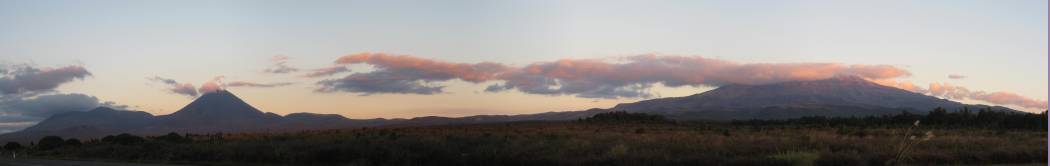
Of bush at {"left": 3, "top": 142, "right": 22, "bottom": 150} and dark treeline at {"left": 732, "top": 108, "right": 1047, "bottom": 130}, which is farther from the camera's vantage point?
dark treeline at {"left": 732, "top": 108, "right": 1047, "bottom": 130}

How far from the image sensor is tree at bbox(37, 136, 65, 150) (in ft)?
159

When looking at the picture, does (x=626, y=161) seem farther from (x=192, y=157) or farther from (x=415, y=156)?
(x=192, y=157)

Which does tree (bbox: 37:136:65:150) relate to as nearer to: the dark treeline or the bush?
the bush

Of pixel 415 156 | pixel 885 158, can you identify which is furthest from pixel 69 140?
pixel 885 158

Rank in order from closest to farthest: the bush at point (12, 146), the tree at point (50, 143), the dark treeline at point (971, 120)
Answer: the tree at point (50, 143), the bush at point (12, 146), the dark treeline at point (971, 120)

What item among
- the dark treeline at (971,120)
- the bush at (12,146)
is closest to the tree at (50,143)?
the bush at (12,146)

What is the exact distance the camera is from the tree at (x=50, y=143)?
159ft

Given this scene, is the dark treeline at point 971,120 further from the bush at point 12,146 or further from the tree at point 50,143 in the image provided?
the bush at point 12,146

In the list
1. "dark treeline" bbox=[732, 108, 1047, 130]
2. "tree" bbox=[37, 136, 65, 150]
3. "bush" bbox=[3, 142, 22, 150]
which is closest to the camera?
"tree" bbox=[37, 136, 65, 150]

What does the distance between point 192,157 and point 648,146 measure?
599 inches

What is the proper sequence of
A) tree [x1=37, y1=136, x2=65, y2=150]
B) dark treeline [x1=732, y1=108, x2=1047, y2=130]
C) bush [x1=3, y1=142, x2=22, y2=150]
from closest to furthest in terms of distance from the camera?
tree [x1=37, y1=136, x2=65, y2=150] < bush [x1=3, y1=142, x2=22, y2=150] < dark treeline [x1=732, y1=108, x2=1047, y2=130]

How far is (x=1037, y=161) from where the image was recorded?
18203mm

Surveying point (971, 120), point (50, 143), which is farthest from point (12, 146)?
point (971, 120)

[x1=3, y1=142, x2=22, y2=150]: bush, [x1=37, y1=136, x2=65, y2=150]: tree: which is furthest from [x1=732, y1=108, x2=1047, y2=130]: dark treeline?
[x1=3, y1=142, x2=22, y2=150]: bush
